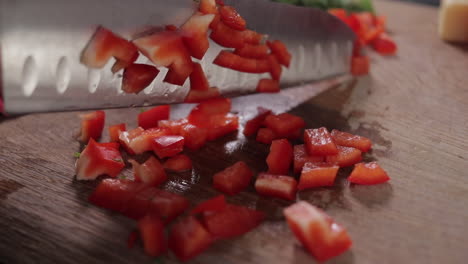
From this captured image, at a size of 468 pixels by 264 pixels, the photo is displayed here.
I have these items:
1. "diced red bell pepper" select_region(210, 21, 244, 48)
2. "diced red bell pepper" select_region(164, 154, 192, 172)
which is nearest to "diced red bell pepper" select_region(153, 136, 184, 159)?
"diced red bell pepper" select_region(164, 154, 192, 172)

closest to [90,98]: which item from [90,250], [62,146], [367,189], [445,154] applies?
[62,146]

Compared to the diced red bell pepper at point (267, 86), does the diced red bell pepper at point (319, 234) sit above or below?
below

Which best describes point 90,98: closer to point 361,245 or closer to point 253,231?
point 253,231

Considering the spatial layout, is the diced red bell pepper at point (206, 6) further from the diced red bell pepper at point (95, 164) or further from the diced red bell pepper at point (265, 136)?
the diced red bell pepper at point (95, 164)

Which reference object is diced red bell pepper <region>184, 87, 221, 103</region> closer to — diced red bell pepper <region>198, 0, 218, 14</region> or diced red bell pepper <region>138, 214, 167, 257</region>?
diced red bell pepper <region>198, 0, 218, 14</region>

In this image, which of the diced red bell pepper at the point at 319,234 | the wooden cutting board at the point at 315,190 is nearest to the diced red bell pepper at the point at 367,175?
the wooden cutting board at the point at 315,190

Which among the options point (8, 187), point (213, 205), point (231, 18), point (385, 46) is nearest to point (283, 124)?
point (231, 18)
